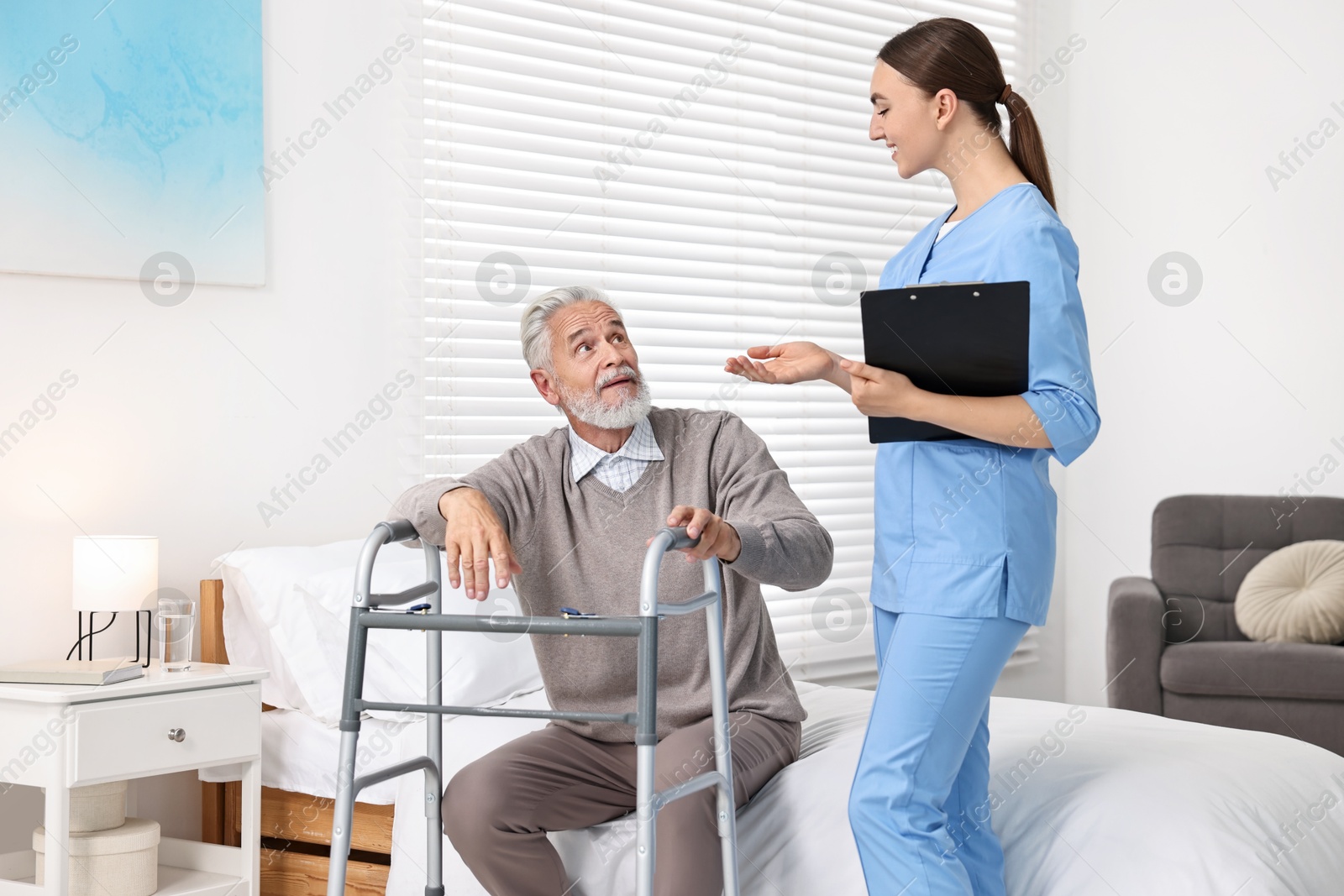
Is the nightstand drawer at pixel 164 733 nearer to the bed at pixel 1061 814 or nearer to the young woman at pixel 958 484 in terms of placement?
the bed at pixel 1061 814

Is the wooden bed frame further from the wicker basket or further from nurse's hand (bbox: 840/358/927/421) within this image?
nurse's hand (bbox: 840/358/927/421)

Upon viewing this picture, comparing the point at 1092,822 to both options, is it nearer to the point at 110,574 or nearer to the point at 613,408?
the point at 613,408

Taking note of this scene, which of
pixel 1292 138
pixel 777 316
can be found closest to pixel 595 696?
pixel 777 316

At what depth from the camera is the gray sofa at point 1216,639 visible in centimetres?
325

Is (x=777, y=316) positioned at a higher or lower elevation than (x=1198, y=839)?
higher

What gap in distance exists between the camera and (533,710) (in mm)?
1490

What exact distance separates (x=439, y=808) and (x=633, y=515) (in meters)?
0.55

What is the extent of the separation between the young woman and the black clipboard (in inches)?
1.1

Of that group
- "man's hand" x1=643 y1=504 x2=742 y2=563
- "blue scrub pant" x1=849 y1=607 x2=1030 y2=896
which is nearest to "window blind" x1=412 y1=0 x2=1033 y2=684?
"man's hand" x1=643 y1=504 x2=742 y2=563

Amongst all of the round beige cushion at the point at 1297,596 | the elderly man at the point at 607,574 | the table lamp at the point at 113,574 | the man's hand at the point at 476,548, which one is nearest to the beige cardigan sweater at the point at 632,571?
the elderly man at the point at 607,574

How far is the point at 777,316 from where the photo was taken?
151 inches

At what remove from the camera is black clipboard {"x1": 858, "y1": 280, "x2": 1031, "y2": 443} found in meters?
1.36

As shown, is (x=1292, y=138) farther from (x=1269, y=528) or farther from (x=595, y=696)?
(x=595, y=696)

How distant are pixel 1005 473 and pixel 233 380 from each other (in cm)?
196
